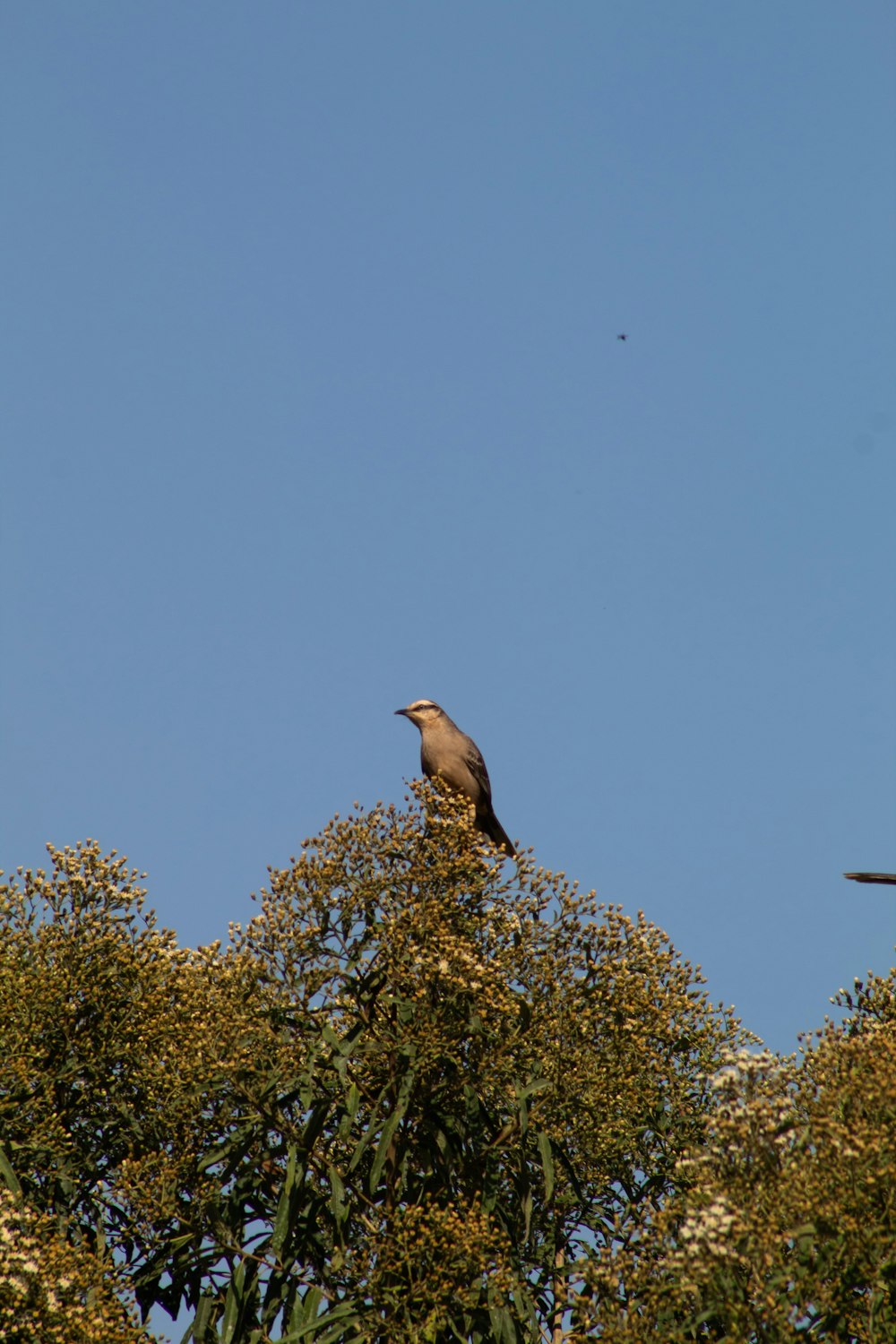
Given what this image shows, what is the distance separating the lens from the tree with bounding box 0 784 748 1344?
548 inches

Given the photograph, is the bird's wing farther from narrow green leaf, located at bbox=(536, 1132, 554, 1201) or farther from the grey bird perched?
narrow green leaf, located at bbox=(536, 1132, 554, 1201)

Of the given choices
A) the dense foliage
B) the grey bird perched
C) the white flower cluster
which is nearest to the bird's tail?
the grey bird perched

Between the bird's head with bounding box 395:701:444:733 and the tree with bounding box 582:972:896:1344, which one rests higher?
the bird's head with bounding box 395:701:444:733

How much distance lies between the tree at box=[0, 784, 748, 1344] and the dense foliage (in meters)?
0.03

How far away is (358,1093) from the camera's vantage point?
→ 14.0m

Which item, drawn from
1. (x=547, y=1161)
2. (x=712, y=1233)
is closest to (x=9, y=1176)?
(x=547, y=1161)

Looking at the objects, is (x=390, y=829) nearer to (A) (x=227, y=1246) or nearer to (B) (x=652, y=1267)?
(A) (x=227, y=1246)

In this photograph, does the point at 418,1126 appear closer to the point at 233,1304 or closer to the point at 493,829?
the point at 233,1304

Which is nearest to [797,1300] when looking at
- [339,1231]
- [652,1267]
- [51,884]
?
[652,1267]

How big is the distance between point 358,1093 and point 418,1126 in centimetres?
121

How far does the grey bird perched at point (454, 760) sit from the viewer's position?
1941cm

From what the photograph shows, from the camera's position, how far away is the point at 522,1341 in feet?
44.3

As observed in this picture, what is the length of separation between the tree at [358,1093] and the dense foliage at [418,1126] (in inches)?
1.4

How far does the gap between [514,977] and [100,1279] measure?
484 cm
